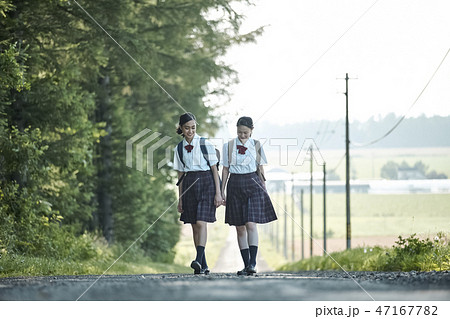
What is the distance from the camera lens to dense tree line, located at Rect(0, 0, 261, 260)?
16.8 m

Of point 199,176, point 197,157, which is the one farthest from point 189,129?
point 199,176

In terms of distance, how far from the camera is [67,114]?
1953 cm

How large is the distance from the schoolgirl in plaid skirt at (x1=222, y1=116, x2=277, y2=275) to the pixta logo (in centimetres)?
1976

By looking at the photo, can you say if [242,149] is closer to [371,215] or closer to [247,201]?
[247,201]

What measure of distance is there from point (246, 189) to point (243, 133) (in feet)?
2.81

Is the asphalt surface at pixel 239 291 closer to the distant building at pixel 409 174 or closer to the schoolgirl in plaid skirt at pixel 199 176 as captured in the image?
the schoolgirl in plaid skirt at pixel 199 176

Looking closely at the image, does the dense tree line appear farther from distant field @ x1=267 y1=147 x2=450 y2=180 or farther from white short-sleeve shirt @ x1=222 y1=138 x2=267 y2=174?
distant field @ x1=267 y1=147 x2=450 y2=180

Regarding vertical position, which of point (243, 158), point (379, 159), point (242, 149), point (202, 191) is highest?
point (242, 149)

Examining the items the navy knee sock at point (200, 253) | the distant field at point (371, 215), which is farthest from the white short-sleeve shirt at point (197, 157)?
the distant field at point (371, 215)

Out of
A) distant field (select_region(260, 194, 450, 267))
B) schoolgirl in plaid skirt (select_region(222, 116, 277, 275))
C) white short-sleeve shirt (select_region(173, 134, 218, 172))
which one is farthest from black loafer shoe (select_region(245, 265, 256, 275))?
distant field (select_region(260, 194, 450, 267))

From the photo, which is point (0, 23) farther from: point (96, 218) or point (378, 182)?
point (378, 182)

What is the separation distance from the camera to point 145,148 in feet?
107

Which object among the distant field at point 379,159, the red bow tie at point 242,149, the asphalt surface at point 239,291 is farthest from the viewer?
the distant field at point 379,159

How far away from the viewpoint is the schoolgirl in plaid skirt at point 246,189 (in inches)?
419
